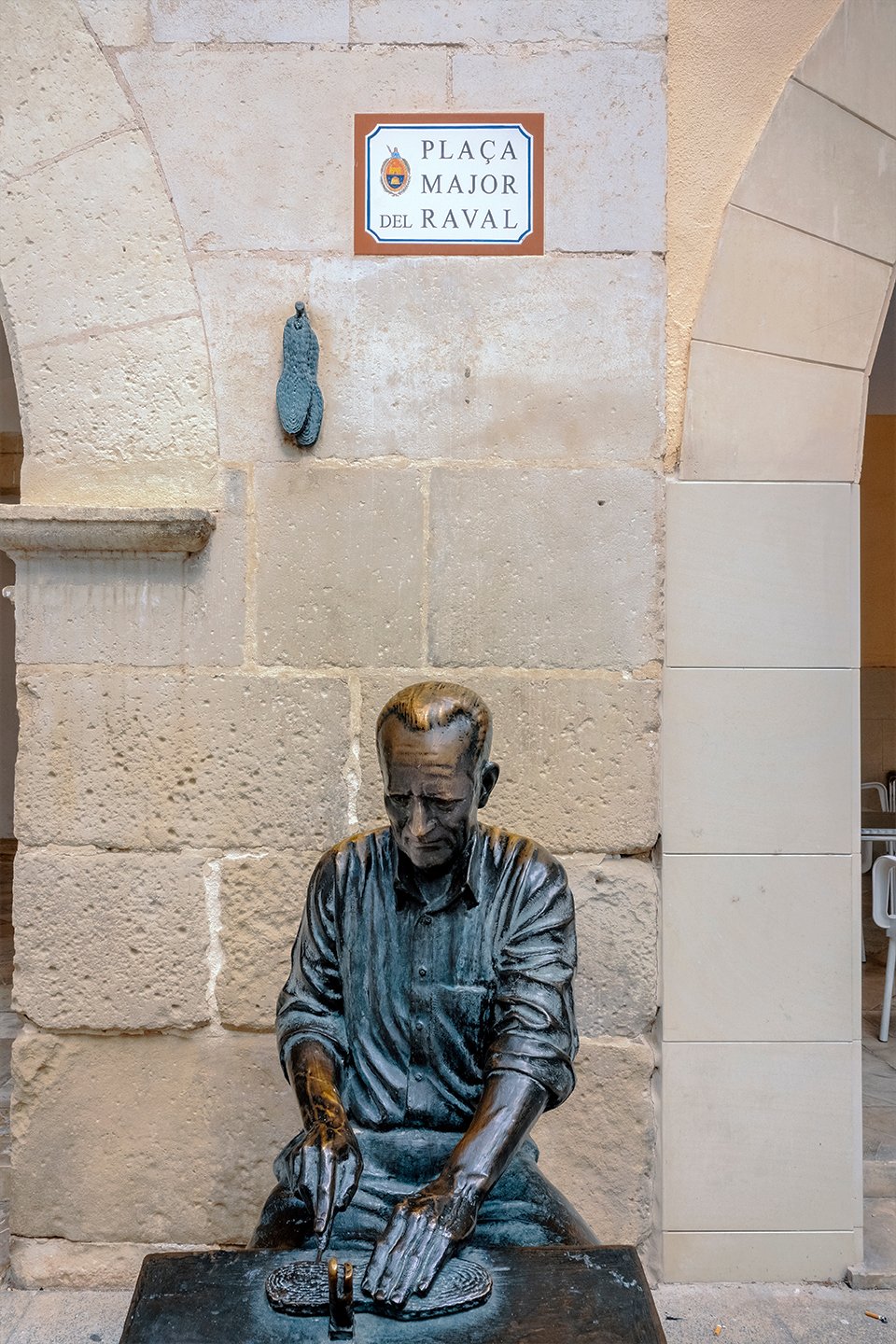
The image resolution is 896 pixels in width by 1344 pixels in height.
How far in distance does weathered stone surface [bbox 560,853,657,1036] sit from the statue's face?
1061mm

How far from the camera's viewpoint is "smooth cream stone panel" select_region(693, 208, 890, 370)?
9.00ft

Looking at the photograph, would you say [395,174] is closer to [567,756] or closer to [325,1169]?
[567,756]

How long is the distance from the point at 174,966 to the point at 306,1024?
1.02 m


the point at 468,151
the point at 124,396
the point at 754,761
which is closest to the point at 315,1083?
the point at 754,761

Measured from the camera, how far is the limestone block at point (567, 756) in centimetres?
273

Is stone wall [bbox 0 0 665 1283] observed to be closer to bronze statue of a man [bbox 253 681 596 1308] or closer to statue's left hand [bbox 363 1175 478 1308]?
bronze statue of a man [bbox 253 681 596 1308]

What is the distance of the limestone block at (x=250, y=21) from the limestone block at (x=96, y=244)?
0.29 meters

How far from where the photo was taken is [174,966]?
2.74 meters

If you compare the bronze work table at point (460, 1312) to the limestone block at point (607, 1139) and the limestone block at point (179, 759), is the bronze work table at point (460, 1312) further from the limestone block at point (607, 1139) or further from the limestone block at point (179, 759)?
the limestone block at point (179, 759)

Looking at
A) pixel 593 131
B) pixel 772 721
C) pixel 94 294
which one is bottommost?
pixel 772 721

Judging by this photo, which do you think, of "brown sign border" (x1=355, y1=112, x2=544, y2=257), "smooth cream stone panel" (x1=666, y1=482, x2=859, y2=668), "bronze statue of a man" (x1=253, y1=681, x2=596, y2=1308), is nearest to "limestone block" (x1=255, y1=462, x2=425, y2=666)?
"brown sign border" (x1=355, y1=112, x2=544, y2=257)

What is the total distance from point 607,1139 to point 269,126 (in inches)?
A: 105

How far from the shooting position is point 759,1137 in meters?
2.73

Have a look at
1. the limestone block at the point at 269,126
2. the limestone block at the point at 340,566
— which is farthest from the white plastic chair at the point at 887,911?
the limestone block at the point at 269,126
